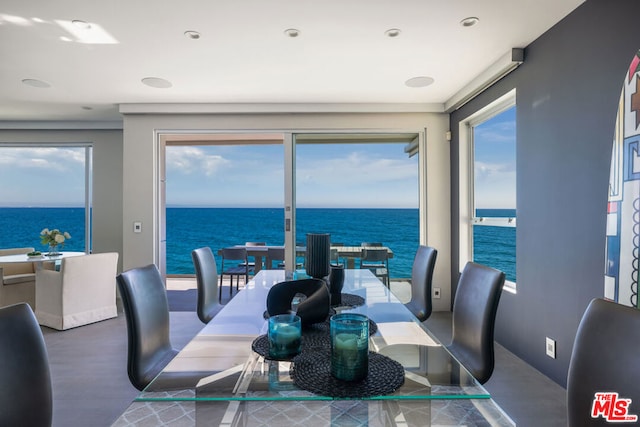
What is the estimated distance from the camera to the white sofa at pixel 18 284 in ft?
12.6

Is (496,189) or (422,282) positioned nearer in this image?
(422,282)

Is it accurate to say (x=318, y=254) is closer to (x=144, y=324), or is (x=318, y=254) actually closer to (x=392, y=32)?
(x=144, y=324)

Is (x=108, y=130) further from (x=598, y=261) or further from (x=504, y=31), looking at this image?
(x=598, y=261)

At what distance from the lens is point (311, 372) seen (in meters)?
1.06

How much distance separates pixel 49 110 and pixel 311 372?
5.06m

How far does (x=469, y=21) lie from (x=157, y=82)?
113 inches

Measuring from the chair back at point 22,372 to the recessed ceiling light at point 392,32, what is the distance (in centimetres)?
254

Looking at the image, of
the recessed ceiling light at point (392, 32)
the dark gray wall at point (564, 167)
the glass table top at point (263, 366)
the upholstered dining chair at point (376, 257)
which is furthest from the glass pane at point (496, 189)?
the glass table top at point (263, 366)

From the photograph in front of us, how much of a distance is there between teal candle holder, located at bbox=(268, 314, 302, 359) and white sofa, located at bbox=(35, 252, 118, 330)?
11.1 ft

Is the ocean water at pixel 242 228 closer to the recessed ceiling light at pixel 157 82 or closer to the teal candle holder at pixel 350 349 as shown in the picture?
the recessed ceiling light at pixel 157 82

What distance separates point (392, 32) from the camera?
2.42 meters

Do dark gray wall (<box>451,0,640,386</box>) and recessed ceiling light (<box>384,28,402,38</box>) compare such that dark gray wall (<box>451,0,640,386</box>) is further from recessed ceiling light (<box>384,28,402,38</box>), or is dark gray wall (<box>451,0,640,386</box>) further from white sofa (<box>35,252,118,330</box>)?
white sofa (<box>35,252,118,330</box>)

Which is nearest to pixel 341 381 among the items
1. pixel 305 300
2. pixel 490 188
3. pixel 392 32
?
pixel 305 300

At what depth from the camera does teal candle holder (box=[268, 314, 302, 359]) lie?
1.17m
